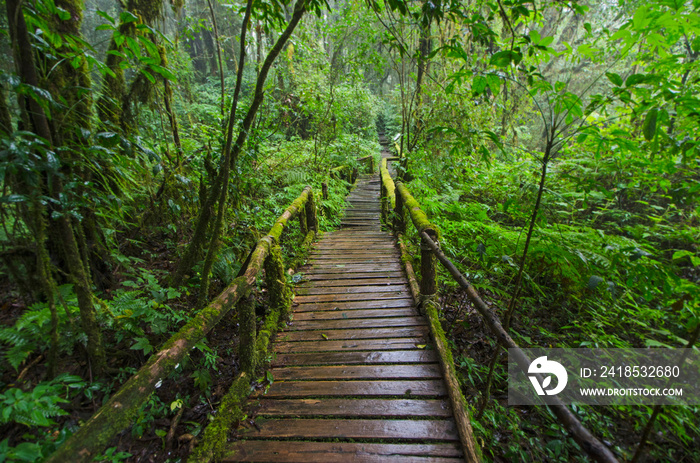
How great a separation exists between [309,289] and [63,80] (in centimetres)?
344

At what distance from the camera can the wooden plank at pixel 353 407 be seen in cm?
245

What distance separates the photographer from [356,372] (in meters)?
2.87

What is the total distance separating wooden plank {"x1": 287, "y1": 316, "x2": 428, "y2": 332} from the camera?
3520mm

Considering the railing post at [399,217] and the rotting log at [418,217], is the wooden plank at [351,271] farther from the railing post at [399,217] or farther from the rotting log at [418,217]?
the railing post at [399,217]

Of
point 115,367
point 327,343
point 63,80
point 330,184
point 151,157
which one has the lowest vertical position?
point 327,343

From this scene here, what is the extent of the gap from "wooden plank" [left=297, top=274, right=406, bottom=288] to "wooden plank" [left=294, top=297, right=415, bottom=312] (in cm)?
46

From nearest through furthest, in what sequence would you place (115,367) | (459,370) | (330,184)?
(115,367), (459,370), (330,184)

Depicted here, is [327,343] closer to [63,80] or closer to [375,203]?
[63,80]

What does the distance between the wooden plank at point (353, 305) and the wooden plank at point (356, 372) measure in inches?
39.5

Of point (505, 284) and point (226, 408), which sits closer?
point (226, 408)

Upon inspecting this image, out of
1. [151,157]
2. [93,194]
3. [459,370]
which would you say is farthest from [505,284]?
[93,194]

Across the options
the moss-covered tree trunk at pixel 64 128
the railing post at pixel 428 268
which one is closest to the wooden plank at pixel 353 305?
the railing post at pixel 428 268

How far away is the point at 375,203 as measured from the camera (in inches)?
393

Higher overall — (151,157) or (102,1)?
(102,1)
